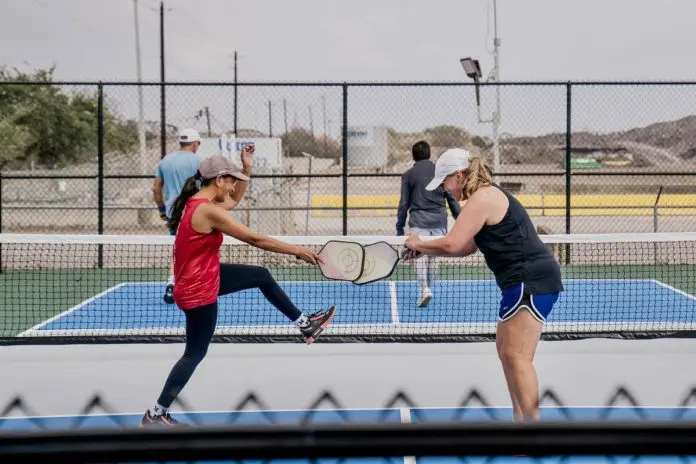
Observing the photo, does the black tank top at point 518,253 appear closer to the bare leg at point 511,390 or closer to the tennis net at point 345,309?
the bare leg at point 511,390

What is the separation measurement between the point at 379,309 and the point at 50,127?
109 ft

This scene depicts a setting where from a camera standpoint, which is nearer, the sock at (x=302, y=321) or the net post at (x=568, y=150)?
the sock at (x=302, y=321)

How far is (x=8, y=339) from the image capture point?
686 centimetres

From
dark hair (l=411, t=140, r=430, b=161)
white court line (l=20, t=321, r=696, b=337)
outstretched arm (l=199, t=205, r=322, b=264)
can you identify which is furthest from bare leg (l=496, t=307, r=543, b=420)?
dark hair (l=411, t=140, r=430, b=161)

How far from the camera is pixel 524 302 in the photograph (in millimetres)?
3928

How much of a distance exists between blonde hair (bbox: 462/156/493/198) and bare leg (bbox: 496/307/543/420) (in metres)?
0.64

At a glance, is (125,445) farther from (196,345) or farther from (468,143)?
(468,143)

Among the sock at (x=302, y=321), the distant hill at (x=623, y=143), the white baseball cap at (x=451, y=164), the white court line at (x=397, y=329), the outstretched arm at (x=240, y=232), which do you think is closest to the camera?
the white baseball cap at (x=451, y=164)

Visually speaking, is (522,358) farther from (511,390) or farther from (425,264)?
(425,264)

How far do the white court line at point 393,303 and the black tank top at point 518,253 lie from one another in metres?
3.93

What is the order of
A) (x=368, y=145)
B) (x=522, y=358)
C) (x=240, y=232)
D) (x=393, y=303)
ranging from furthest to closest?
(x=368, y=145) → (x=393, y=303) → (x=240, y=232) → (x=522, y=358)

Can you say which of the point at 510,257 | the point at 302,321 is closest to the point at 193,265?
the point at 302,321

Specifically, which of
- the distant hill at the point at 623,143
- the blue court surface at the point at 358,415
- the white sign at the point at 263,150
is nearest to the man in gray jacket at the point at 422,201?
the blue court surface at the point at 358,415

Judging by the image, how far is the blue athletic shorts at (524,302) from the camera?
393 centimetres
